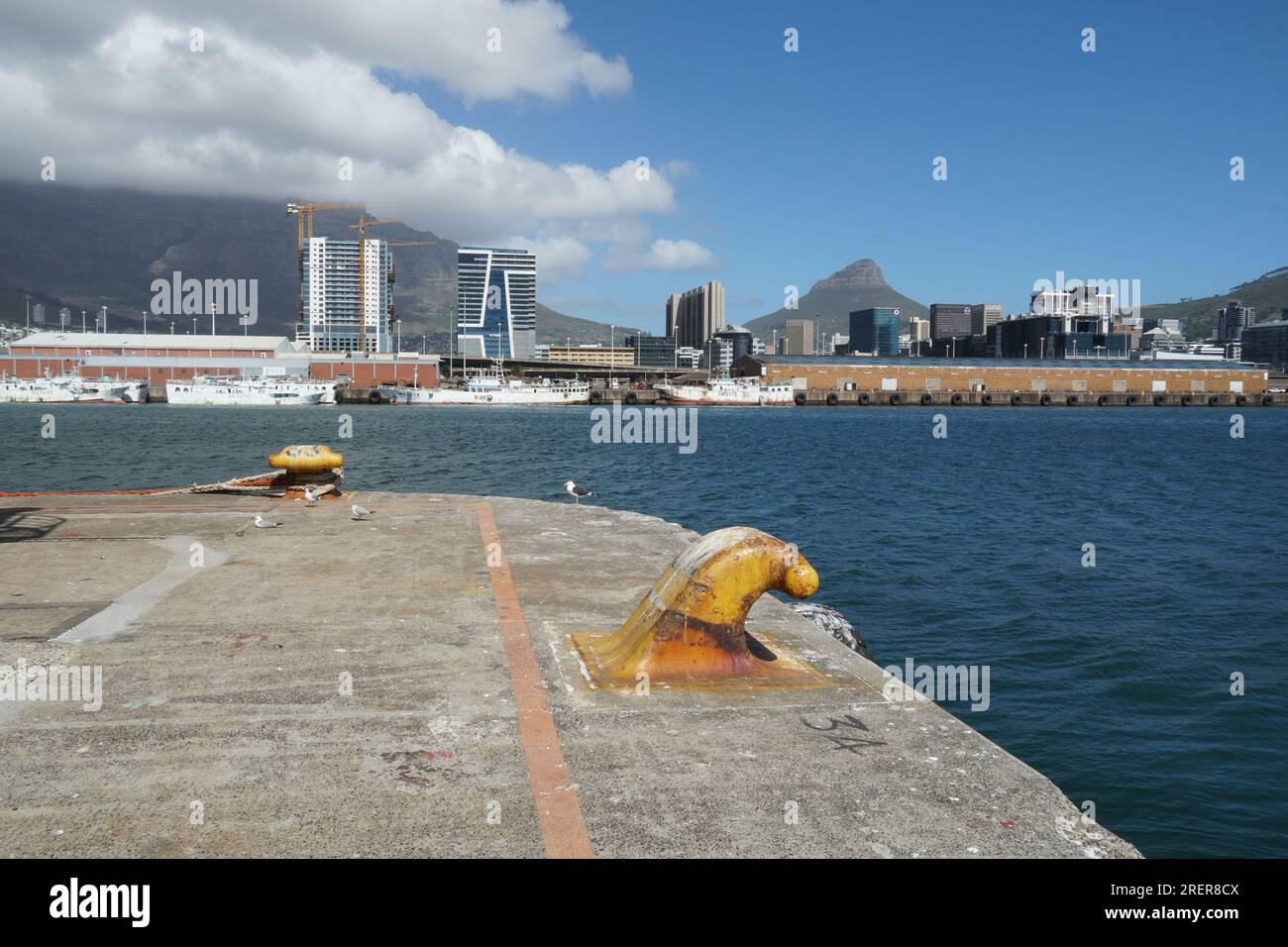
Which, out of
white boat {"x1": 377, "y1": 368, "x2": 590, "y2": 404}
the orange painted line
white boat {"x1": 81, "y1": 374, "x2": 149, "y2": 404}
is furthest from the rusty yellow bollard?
white boat {"x1": 81, "y1": 374, "x2": 149, "y2": 404}

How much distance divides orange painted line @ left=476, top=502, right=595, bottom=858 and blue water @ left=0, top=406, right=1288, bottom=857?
5197 millimetres

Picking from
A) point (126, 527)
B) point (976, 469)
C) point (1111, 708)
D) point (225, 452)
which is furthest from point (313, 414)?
point (1111, 708)

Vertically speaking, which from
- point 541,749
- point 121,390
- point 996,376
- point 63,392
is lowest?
point 541,749

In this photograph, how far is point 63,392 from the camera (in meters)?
126

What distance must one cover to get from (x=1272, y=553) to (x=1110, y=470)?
24368 mm

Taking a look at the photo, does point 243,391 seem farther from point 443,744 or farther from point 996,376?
point 443,744

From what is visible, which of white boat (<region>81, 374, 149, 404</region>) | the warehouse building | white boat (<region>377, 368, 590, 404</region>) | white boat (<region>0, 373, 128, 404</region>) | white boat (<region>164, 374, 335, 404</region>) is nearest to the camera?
white boat (<region>164, 374, 335, 404</region>)

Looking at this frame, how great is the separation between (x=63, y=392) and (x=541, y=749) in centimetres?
14520

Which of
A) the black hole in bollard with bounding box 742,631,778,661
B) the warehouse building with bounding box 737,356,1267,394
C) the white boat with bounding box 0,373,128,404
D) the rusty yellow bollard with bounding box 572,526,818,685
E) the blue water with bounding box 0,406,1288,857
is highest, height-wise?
the warehouse building with bounding box 737,356,1267,394

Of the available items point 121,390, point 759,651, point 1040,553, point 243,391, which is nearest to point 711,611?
Answer: point 759,651

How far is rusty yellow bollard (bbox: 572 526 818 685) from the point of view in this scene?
22.1 feet

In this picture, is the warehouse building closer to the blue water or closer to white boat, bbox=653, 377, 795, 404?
white boat, bbox=653, 377, 795, 404

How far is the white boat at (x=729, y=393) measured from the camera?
137 m
